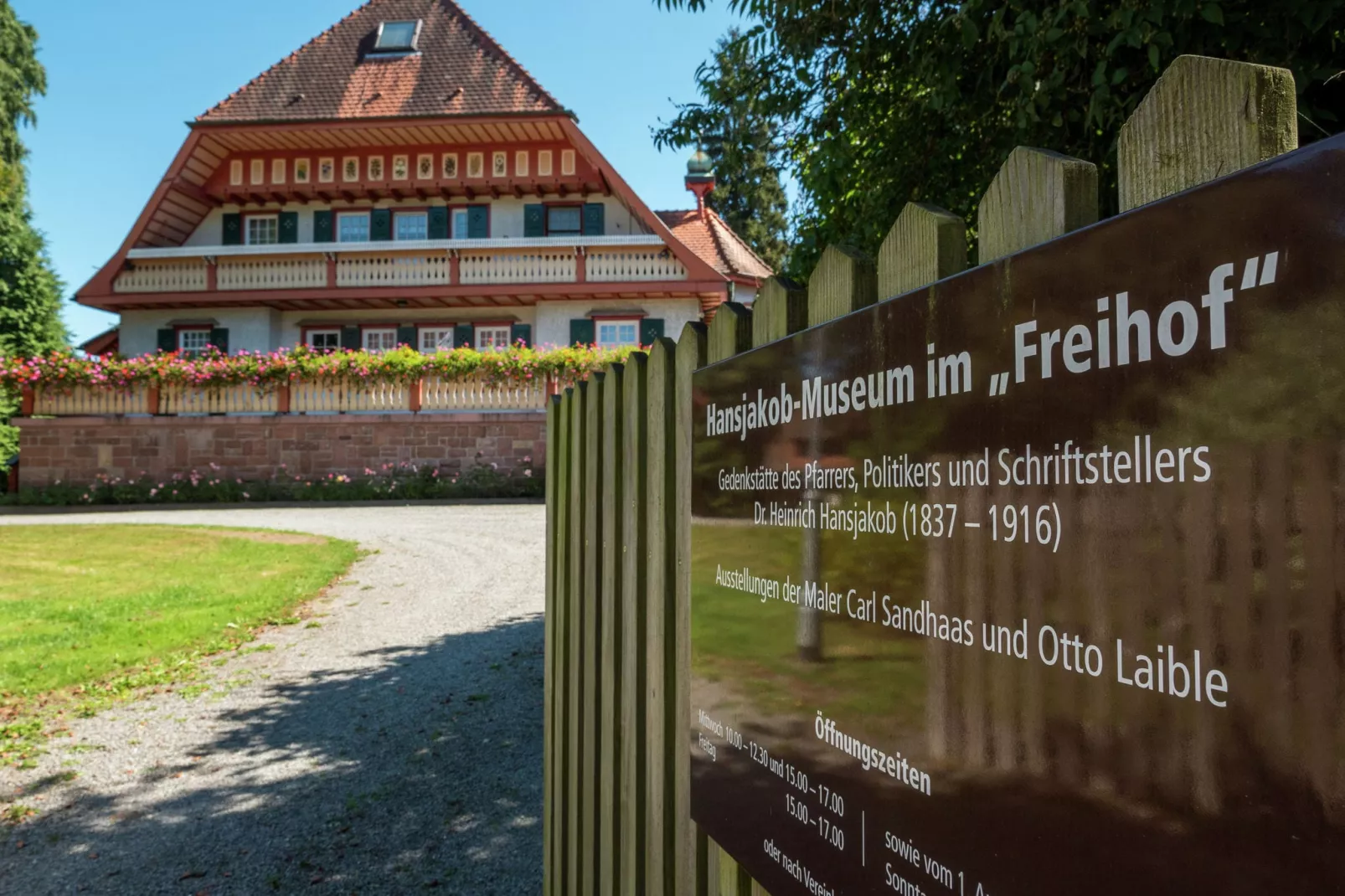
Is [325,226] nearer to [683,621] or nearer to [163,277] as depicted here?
[163,277]

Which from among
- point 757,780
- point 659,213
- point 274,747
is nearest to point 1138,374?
point 757,780

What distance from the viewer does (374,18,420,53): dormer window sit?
90.9ft

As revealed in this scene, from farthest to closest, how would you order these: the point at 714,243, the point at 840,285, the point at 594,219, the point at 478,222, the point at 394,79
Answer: the point at 714,243 < the point at 478,222 < the point at 394,79 < the point at 594,219 < the point at 840,285

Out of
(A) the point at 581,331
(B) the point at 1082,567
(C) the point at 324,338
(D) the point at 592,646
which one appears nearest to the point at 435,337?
(C) the point at 324,338

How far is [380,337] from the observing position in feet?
89.4

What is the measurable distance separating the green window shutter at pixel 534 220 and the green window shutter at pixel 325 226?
5311 millimetres

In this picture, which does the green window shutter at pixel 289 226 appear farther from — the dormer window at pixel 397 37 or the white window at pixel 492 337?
the white window at pixel 492 337

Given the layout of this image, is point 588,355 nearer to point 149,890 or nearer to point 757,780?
point 149,890

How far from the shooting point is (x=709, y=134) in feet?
20.3

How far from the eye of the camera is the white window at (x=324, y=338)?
1076 inches

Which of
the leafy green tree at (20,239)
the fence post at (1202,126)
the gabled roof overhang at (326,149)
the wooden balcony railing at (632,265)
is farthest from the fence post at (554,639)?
the leafy green tree at (20,239)

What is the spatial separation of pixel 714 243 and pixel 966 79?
2460 cm

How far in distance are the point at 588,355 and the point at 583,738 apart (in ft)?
62.2

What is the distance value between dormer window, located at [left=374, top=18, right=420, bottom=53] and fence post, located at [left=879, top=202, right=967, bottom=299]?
29.3 m
